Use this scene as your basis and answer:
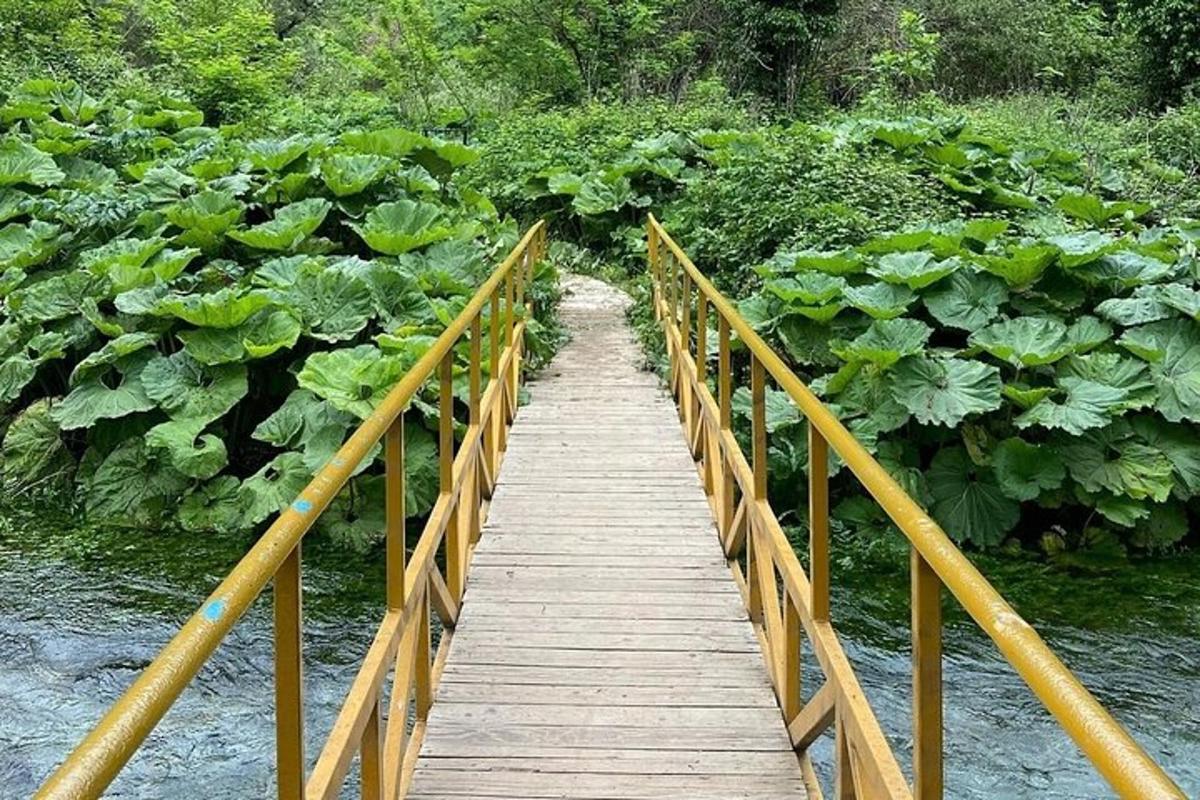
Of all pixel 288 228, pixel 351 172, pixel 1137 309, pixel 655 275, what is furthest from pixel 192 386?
pixel 1137 309

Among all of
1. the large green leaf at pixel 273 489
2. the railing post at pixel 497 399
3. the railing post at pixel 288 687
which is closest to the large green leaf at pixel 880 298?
the railing post at pixel 497 399

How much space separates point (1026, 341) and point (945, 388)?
82 cm

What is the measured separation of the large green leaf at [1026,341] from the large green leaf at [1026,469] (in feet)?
1.91

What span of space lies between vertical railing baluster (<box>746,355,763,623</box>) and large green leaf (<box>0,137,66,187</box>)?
364 inches

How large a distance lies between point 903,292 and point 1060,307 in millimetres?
1156

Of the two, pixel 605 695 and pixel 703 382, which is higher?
pixel 703 382

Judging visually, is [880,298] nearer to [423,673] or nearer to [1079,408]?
[1079,408]

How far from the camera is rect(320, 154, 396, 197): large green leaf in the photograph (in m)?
9.59

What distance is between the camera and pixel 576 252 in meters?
13.7

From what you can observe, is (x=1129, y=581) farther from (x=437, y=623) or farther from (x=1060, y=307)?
(x=437, y=623)

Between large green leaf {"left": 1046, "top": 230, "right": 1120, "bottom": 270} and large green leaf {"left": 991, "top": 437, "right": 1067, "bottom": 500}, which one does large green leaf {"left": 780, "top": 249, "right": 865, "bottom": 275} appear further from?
large green leaf {"left": 991, "top": 437, "right": 1067, "bottom": 500}

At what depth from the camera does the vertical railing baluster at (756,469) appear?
11.9 feet

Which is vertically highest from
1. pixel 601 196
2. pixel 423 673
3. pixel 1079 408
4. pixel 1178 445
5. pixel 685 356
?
pixel 601 196

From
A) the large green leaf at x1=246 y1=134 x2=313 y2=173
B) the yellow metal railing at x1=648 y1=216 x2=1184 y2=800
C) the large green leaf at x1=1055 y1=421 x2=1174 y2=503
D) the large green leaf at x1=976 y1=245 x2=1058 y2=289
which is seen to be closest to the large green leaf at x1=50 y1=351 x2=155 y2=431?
the large green leaf at x1=246 y1=134 x2=313 y2=173
